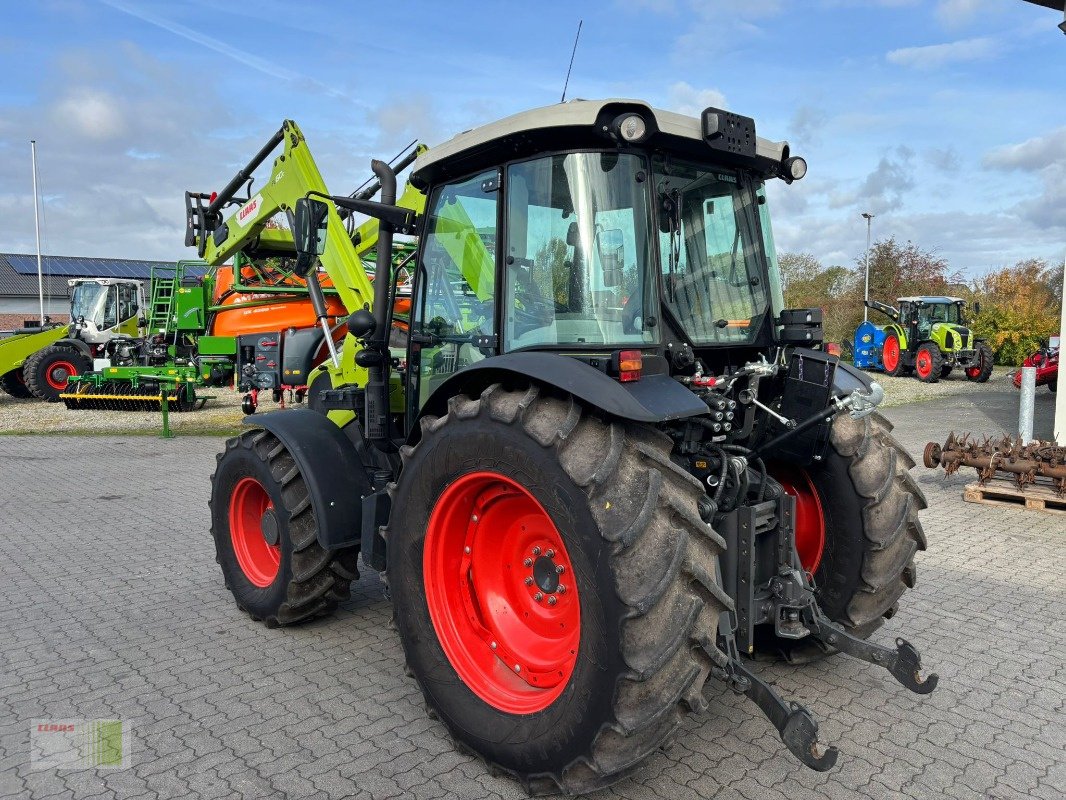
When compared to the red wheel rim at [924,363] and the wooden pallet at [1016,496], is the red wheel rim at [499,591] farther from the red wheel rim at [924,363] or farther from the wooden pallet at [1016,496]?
the red wheel rim at [924,363]

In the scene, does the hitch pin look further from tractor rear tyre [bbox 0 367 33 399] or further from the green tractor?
the green tractor

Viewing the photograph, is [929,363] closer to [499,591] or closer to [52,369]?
[499,591]

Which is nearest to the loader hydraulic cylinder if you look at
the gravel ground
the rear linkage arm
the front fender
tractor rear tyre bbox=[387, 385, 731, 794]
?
tractor rear tyre bbox=[387, 385, 731, 794]

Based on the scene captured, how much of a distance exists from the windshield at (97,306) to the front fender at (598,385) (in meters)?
19.5

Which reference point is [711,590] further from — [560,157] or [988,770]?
[560,157]

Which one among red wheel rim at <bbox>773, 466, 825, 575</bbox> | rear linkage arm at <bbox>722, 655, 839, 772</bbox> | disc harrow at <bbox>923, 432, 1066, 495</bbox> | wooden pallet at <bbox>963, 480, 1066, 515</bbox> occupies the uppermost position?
red wheel rim at <bbox>773, 466, 825, 575</bbox>

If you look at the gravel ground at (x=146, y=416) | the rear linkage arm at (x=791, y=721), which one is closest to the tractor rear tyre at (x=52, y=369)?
the gravel ground at (x=146, y=416)

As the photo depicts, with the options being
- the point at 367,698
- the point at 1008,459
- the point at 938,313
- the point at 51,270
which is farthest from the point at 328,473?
the point at 51,270

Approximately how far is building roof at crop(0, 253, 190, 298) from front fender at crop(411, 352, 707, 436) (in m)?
42.8

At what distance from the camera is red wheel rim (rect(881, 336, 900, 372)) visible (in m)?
23.4

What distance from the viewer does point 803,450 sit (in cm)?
370

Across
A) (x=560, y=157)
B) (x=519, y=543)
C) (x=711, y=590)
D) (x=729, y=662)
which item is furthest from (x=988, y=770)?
(x=560, y=157)

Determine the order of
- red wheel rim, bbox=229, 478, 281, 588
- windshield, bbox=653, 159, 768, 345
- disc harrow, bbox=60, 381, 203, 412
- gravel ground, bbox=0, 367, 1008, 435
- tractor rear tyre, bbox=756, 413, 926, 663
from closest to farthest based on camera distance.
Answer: windshield, bbox=653, 159, 768, 345 < tractor rear tyre, bbox=756, 413, 926, 663 < red wheel rim, bbox=229, 478, 281, 588 < gravel ground, bbox=0, 367, 1008, 435 < disc harrow, bbox=60, 381, 203, 412

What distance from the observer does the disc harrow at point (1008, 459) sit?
7.15m
